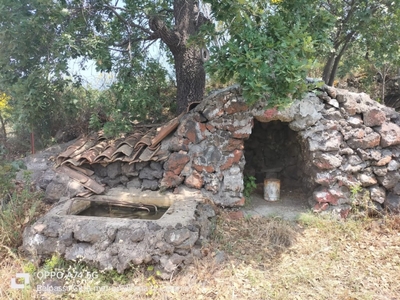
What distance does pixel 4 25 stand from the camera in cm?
368

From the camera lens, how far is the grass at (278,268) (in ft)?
9.31

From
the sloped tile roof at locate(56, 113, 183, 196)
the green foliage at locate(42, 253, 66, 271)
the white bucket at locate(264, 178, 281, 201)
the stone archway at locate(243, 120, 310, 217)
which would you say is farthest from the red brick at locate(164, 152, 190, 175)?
the green foliage at locate(42, 253, 66, 271)

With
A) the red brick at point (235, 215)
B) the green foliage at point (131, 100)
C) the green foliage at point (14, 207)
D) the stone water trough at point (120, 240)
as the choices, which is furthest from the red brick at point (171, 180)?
the green foliage at point (14, 207)

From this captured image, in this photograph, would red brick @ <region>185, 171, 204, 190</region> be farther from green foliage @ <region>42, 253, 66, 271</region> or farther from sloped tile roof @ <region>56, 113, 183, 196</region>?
green foliage @ <region>42, 253, 66, 271</region>

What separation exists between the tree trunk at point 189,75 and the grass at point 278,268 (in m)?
2.40

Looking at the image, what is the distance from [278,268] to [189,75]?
11.4ft

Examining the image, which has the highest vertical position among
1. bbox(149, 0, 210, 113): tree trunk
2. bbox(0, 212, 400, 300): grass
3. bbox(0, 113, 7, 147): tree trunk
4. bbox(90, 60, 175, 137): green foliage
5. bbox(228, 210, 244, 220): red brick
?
bbox(149, 0, 210, 113): tree trunk

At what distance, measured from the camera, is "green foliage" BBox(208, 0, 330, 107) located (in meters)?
3.08

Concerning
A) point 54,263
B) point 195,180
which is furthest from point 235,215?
point 54,263

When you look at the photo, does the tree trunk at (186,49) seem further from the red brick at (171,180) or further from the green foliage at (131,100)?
the red brick at (171,180)

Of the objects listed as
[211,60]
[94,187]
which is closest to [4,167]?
[94,187]

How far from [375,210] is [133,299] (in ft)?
11.4

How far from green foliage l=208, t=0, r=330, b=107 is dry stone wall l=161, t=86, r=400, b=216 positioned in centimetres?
87

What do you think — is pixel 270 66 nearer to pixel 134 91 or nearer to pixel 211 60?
pixel 211 60
